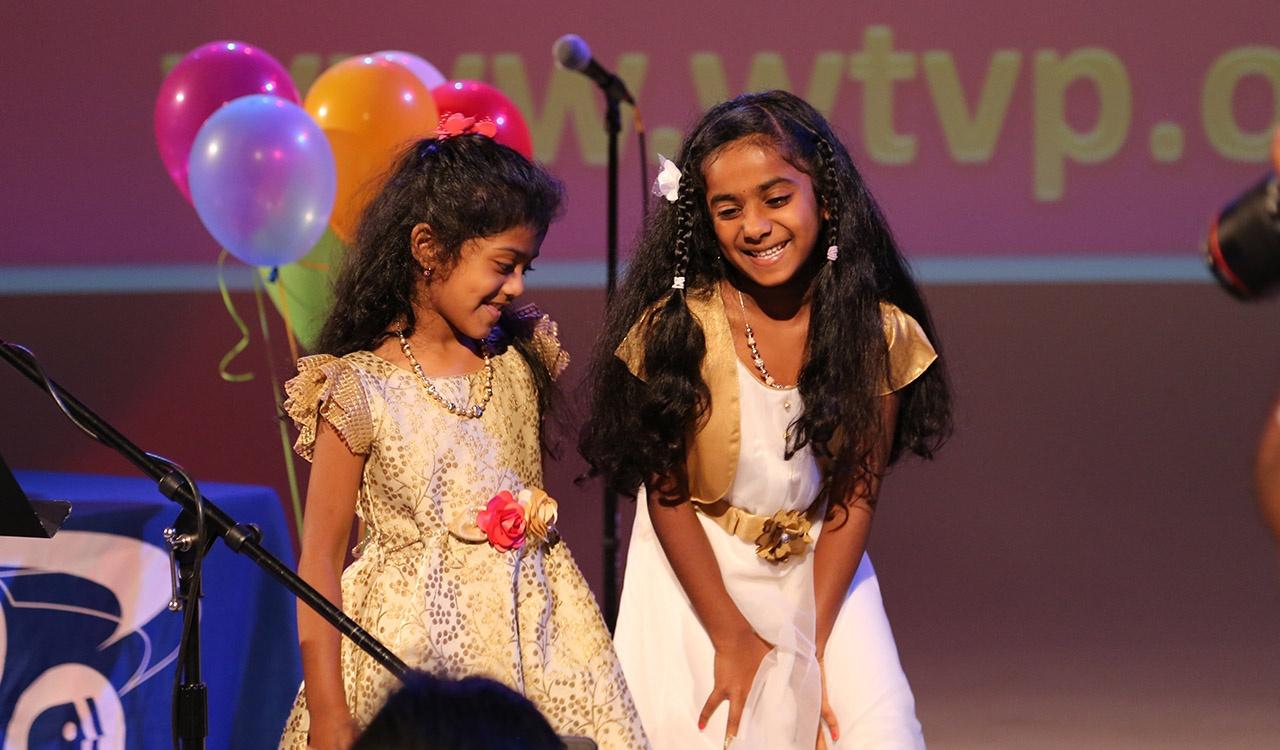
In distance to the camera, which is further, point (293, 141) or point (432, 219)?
point (293, 141)

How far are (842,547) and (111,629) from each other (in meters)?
1.17

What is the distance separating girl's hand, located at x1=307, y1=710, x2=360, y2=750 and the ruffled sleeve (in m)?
0.35

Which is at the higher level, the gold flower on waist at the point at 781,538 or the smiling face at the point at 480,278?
the smiling face at the point at 480,278

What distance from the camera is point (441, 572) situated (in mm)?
2059

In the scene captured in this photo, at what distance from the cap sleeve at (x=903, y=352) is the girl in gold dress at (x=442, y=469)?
1.81 ft

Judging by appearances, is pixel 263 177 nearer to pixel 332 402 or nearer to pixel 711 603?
pixel 332 402

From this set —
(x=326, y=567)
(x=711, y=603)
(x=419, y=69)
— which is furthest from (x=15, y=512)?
(x=419, y=69)

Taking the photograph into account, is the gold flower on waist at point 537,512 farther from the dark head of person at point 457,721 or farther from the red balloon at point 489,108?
the red balloon at point 489,108

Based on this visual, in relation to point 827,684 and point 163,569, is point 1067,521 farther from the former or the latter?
point 163,569

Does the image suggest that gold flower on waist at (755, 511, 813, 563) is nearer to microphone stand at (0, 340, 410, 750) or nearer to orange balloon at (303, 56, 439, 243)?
microphone stand at (0, 340, 410, 750)

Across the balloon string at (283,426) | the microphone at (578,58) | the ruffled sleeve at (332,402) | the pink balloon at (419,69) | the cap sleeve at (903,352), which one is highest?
the microphone at (578,58)

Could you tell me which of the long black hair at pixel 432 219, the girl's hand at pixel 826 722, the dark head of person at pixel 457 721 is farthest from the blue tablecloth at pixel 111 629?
the dark head of person at pixel 457 721

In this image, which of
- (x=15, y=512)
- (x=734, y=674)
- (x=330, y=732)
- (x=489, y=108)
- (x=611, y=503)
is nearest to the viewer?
(x=15, y=512)

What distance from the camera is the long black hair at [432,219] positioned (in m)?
2.15
